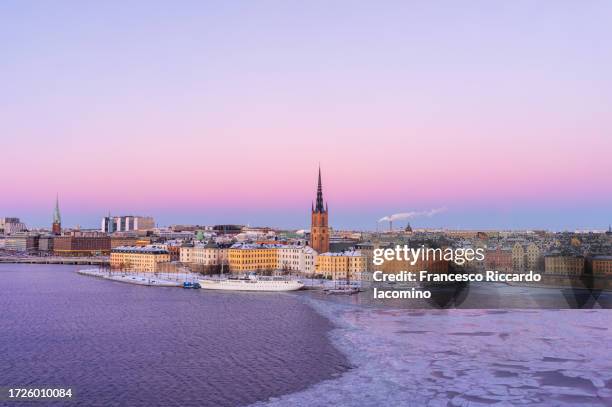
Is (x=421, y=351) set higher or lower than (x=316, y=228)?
lower

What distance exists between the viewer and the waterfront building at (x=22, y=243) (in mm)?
96500

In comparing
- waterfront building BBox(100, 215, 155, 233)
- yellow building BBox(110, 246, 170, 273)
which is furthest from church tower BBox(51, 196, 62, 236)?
yellow building BBox(110, 246, 170, 273)

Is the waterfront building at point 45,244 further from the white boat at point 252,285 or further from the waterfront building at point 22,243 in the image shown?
the white boat at point 252,285

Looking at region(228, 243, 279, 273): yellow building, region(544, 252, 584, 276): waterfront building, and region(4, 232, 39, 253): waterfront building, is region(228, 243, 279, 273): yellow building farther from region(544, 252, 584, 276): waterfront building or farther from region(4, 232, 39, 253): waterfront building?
region(4, 232, 39, 253): waterfront building

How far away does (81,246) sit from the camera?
88812mm

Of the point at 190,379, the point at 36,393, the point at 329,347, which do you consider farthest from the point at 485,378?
the point at 36,393

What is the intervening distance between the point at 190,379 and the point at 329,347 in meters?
4.34

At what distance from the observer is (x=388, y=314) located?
72.7 feet

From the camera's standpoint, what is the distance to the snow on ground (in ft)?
36.9

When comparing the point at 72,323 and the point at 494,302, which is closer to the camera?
the point at 72,323

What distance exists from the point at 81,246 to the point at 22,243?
48.3 feet

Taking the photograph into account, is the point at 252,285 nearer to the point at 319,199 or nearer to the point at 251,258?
the point at 251,258

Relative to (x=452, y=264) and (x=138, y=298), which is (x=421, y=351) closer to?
(x=138, y=298)

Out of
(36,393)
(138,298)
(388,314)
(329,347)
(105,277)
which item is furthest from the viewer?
(105,277)
